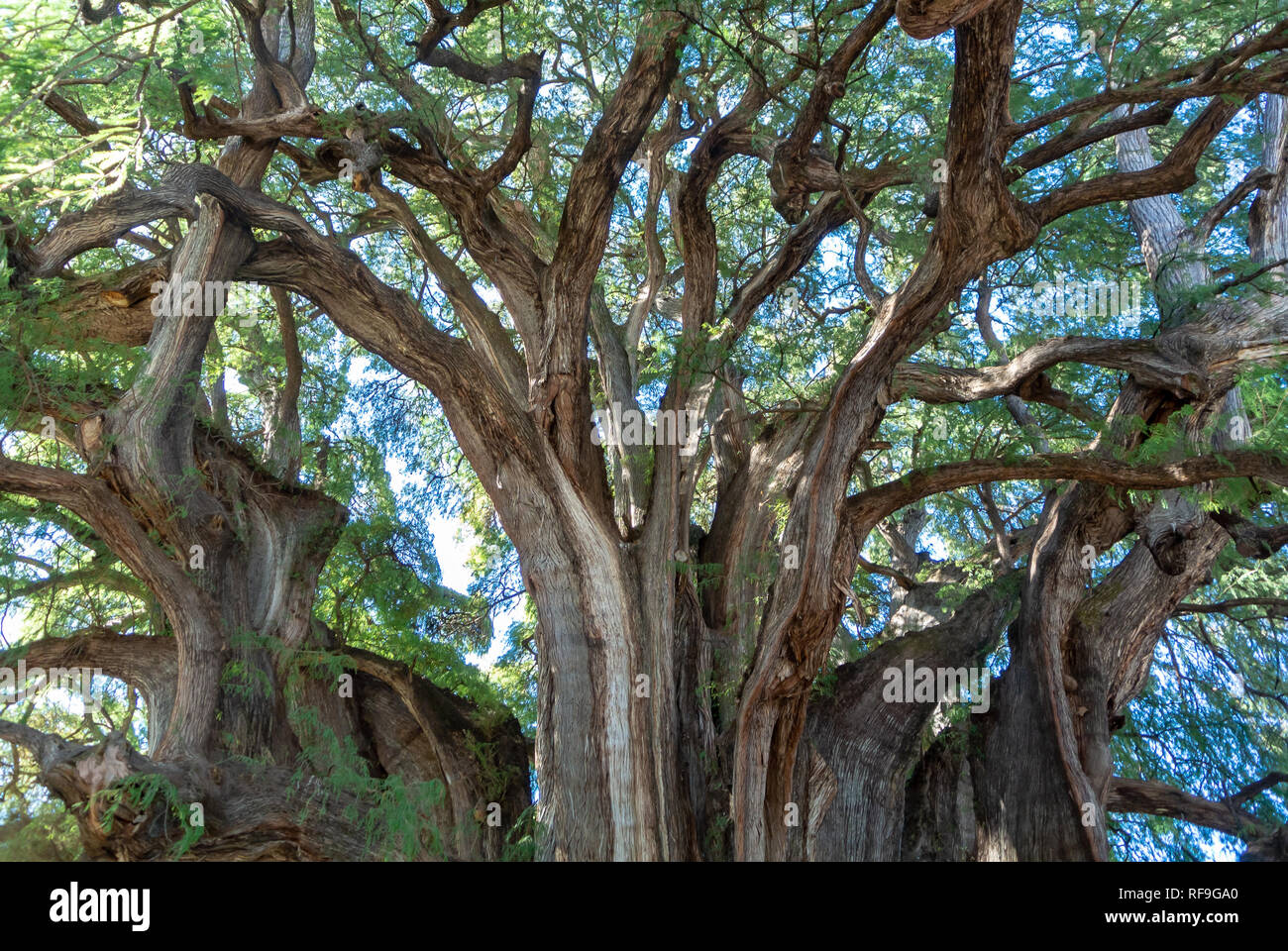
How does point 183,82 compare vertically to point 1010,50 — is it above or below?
above

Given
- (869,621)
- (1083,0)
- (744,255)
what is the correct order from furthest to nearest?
(869,621), (744,255), (1083,0)

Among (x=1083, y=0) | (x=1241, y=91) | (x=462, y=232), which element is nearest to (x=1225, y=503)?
(x=1241, y=91)

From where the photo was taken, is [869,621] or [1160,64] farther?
[869,621]

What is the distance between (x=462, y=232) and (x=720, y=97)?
9.80 ft

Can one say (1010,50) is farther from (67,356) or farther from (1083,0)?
(67,356)

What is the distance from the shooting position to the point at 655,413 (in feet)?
24.8

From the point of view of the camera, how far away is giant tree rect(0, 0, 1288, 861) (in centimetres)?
599

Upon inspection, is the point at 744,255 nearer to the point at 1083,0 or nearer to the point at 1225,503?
the point at 1083,0

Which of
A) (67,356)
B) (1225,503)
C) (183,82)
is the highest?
(183,82)

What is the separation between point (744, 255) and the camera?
384 inches

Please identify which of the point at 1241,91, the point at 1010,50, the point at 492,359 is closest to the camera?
the point at 1010,50

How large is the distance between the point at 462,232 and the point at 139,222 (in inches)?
73.2

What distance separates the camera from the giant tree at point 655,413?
599 cm

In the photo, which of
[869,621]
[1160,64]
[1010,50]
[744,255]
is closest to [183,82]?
[1010,50]
